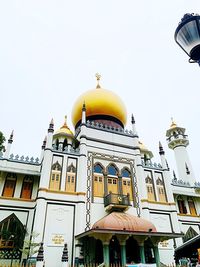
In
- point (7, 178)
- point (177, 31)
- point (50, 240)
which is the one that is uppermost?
point (7, 178)

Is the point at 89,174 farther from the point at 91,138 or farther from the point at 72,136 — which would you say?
the point at 72,136

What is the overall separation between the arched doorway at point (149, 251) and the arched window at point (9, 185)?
9138 millimetres

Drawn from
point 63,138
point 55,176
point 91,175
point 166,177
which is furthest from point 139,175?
point 63,138

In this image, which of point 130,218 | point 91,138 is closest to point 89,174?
point 91,138

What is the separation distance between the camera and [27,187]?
15281 mm

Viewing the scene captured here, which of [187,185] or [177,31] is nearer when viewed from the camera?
[177,31]

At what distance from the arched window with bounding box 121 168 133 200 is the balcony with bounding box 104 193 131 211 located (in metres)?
1.24

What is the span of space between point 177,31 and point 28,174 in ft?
43.8

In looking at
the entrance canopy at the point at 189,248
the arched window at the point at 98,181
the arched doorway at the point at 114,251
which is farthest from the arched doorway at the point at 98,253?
the entrance canopy at the point at 189,248

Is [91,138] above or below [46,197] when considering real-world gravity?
above

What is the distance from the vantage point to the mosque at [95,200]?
12703 millimetres

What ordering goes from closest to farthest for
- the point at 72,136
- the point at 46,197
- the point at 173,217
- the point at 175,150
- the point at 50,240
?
the point at 50,240 → the point at 46,197 → the point at 173,217 → the point at 72,136 → the point at 175,150

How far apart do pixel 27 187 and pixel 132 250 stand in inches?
310

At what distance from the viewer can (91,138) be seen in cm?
1716
